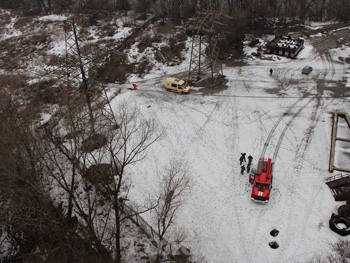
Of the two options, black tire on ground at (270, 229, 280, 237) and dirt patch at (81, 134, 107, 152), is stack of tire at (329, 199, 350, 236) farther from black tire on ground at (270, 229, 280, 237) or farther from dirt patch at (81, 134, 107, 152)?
dirt patch at (81, 134, 107, 152)

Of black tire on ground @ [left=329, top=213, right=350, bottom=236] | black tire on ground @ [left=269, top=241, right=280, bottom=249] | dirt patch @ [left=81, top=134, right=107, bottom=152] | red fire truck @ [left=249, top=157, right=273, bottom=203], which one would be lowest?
black tire on ground @ [left=269, top=241, right=280, bottom=249]

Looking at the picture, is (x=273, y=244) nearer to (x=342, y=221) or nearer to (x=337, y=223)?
(x=337, y=223)

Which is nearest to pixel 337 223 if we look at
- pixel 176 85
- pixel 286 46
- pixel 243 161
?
pixel 243 161

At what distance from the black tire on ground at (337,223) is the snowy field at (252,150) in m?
0.40

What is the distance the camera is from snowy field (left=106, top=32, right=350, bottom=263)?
21.8 m

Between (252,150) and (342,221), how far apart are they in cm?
983

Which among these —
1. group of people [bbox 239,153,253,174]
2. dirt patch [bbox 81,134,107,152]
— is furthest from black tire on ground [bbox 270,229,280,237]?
dirt patch [bbox 81,134,107,152]

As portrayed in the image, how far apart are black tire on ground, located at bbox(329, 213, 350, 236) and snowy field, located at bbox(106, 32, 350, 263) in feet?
1.32

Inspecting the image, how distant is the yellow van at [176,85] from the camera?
38.3 m

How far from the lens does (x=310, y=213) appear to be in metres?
23.0

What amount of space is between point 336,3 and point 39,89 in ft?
164

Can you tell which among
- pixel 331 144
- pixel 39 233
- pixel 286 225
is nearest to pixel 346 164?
pixel 331 144

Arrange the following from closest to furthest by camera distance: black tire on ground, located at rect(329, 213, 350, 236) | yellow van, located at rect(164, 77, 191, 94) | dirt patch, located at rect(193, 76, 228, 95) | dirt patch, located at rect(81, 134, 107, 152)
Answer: dirt patch, located at rect(81, 134, 107, 152)
black tire on ground, located at rect(329, 213, 350, 236)
yellow van, located at rect(164, 77, 191, 94)
dirt patch, located at rect(193, 76, 228, 95)

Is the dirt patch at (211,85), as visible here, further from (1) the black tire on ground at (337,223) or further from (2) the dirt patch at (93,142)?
(1) the black tire on ground at (337,223)
